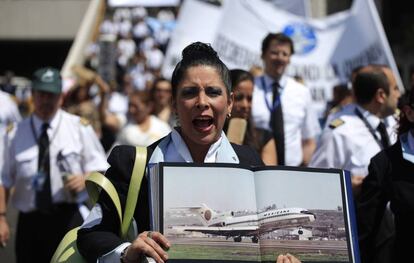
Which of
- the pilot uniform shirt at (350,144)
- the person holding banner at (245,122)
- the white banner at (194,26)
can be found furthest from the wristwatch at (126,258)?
the white banner at (194,26)

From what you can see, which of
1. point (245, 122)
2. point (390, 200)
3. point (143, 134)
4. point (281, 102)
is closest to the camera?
point (390, 200)

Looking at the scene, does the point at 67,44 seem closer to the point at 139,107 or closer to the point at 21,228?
the point at 139,107

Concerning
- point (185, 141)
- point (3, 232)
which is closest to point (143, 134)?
point (3, 232)

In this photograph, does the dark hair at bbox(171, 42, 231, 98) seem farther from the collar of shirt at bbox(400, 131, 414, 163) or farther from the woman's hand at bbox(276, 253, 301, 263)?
the collar of shirt at bbox(400, 131, 414, 163)

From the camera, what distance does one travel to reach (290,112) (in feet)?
25.4

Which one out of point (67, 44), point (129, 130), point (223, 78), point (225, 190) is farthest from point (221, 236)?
point (67, 44)

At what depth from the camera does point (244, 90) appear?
6312 millimetres

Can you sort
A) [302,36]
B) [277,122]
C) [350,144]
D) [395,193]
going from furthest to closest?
[302,36] < [277,122] < [350,144] < [395,193]

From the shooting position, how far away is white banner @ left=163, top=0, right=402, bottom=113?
437 inches

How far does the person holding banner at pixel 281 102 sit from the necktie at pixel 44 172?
178 centimetres

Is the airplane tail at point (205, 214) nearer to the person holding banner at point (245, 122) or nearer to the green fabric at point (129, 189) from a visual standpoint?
the green fabric at point (129, 189)

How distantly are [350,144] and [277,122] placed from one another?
134 cm

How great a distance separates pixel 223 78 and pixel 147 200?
56 centimetres

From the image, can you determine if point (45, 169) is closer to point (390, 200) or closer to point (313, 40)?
point (390, 200)
